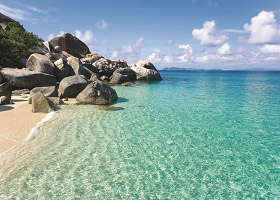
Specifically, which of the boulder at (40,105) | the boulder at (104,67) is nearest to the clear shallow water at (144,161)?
the boulder at (40,105)

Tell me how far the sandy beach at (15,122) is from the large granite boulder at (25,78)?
5.31 metres

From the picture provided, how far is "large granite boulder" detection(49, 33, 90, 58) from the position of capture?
5044 centimetres

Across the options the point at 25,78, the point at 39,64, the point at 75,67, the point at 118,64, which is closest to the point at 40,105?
the point at 25,78

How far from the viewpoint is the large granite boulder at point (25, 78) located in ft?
59.1

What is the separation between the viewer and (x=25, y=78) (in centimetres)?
1833

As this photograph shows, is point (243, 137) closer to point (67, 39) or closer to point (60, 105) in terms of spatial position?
point (60, 105)

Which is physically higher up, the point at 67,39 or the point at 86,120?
the point at 67,39

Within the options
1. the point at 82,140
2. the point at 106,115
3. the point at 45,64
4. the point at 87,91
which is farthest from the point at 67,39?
the point at 82,140

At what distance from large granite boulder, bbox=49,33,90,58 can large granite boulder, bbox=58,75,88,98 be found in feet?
123

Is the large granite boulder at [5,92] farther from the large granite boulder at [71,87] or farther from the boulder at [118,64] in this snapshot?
the boulder at [118,64]

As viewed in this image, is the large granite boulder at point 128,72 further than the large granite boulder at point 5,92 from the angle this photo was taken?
Yes

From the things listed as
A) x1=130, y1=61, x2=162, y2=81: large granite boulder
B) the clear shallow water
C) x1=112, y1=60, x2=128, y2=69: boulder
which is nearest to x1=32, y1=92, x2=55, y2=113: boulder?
the clear shallow water

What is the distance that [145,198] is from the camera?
190 inches

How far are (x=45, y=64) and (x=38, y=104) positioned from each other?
9.77m
